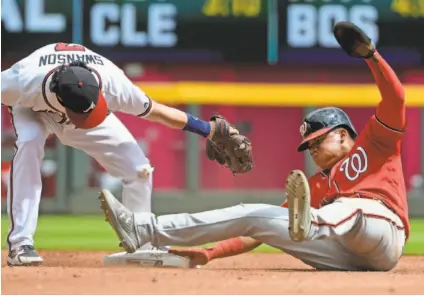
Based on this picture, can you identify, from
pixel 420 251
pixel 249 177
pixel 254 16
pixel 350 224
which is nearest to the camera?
pixel 350 224

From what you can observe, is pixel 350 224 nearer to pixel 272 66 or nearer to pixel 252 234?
pixel 252 234

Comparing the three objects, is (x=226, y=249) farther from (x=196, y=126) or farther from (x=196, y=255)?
(x=196, y=126)

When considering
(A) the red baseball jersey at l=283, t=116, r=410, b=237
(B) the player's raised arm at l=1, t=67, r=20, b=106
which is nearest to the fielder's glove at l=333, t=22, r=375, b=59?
(A) the red baseball jersey at l=283, t=116, r=410, b=237

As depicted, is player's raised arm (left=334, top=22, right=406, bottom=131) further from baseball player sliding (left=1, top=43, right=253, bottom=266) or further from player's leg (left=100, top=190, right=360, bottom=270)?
baseball player sliding (left=1, top=43, right=253, bottom=266)

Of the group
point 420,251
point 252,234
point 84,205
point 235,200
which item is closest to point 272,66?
point 235,200

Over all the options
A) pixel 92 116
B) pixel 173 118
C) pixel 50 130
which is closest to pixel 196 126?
pixel 173 118

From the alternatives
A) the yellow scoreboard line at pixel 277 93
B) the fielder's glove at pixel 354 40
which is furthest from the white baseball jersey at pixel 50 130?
the yellow scoreboard line at pixel 277 93
